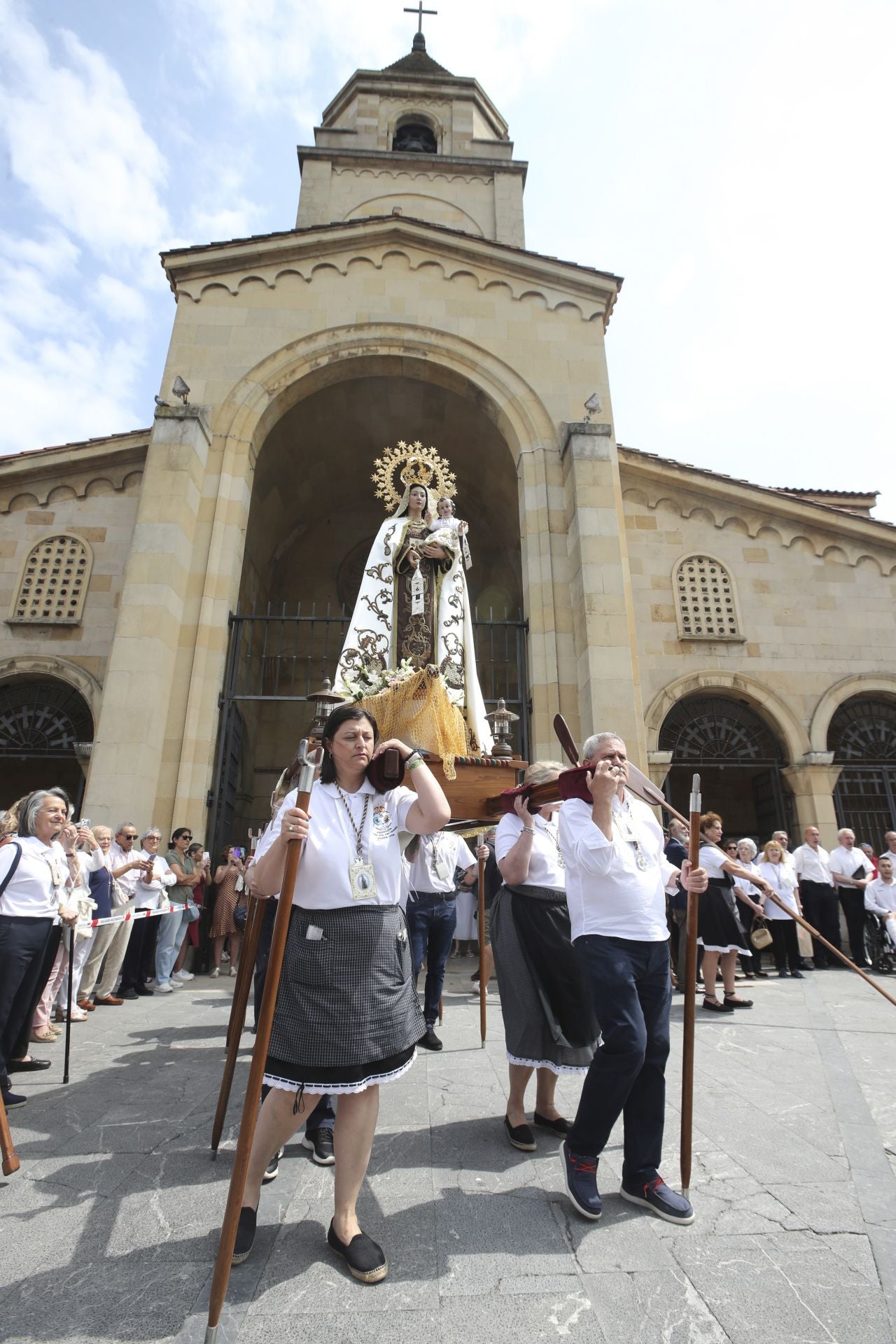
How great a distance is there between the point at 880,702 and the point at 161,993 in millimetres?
11879

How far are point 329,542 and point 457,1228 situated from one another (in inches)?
591

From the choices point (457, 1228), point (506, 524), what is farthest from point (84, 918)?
point (506, 524)

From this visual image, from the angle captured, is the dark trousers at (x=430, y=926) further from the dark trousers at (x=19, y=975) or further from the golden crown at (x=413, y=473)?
the golden crown at (x=413, y=473)

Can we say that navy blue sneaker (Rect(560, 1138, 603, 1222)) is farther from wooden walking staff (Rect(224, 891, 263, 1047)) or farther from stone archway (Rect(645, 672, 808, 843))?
stone archway (Rect(645, 672, 808, 843))

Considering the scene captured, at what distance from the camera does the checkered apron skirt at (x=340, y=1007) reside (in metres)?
2.38

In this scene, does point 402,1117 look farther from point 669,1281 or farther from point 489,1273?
point 669,1281

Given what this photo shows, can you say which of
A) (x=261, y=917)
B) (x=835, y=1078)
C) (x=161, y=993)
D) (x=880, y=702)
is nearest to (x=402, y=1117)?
(x=261, y=917)

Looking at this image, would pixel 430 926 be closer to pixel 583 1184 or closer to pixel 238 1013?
pixel 238 1013

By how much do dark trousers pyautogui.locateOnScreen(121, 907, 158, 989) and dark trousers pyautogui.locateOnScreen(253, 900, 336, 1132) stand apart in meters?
4.27

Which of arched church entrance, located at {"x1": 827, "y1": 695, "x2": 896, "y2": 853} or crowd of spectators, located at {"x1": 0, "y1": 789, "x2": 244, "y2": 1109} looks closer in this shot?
crowd of spectators, located at {"x1": 0, "y1": 789, "x2": 244, "y2": 1109}

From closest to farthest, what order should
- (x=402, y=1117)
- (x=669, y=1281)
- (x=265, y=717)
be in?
1. (x=669, y=1281)
2. (x=402, y=1117)
3. (x=265, y=717)

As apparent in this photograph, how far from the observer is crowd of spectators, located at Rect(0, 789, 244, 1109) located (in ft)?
13.7

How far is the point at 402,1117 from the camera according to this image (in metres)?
3.62

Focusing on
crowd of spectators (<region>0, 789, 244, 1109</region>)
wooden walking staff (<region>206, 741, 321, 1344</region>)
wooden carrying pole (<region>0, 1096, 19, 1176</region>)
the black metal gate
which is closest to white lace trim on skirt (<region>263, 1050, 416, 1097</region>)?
wooden walking staff (<region>206, 741, 321, 1344</region>)
